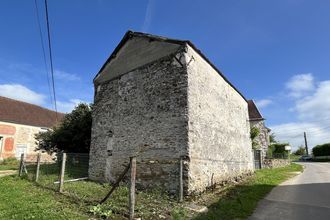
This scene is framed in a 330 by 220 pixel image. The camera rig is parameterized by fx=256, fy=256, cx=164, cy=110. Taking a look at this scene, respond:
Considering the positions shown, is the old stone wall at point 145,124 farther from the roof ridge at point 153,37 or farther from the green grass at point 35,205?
the green grass at point 35,205

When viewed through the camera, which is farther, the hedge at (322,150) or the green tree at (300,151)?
the green tree at (300,151)

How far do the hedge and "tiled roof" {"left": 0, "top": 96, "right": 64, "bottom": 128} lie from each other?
42407 mm

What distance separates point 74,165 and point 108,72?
545 centimetres

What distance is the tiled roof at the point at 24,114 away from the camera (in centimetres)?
2820

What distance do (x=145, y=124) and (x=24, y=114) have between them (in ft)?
82.2

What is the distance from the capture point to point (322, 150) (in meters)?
43.5

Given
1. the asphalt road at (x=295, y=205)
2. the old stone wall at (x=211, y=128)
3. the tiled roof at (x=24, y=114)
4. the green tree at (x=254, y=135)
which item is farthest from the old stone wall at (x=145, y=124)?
the tiled roof at (x=24, y=114)

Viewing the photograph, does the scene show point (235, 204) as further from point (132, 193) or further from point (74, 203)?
point (74, 203)

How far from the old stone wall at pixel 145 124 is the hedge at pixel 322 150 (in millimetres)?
41966

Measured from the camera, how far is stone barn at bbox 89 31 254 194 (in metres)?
9.88

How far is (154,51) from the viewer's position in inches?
457

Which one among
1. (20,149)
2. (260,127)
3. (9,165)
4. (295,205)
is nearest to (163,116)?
(295,205)

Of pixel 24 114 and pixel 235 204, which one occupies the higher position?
pixel 24 114

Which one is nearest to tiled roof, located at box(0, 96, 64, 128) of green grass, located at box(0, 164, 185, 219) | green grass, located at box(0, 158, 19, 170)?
green grass, located at box(0, 158, 19, 170)
